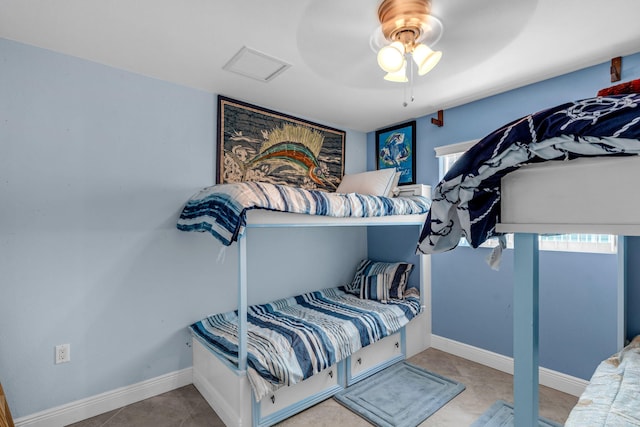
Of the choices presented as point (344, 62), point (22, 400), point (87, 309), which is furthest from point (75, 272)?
point (344, 62)

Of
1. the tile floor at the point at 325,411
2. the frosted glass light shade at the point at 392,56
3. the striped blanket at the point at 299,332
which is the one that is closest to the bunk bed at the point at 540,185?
the frosted glass light shade at the point at 392,56

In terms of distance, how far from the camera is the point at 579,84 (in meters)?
2.14

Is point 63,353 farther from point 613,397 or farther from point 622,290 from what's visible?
point 622,290

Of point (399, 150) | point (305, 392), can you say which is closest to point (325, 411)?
point (305, 392)

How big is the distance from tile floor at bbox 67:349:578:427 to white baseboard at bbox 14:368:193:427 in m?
0.04

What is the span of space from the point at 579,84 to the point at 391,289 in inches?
86.1

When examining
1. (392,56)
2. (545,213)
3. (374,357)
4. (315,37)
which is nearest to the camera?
(545,213)

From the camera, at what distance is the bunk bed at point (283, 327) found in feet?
5.84

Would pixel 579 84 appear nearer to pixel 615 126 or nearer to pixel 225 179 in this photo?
pixel 615 126

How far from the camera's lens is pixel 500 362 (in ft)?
8.26

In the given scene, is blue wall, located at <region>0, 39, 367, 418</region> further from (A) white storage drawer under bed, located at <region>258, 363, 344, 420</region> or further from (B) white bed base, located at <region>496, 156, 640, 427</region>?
(B) white bed base, located at <region>496, 156, 640, 427</region>

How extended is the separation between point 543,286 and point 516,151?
2.19 meters

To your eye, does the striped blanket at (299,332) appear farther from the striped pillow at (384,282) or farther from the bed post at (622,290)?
the bed post at (622,290)

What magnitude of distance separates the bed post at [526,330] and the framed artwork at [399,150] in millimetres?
2560
